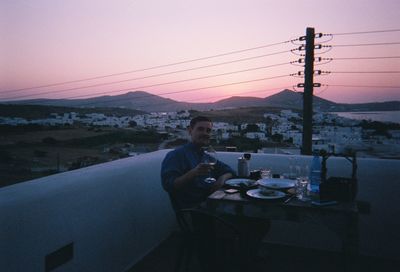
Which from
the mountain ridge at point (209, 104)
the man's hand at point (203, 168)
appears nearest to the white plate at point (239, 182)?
the man's hand at point (203, 168)

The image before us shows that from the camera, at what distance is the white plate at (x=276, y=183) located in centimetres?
229

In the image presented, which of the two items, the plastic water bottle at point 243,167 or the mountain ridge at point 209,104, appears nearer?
the plastic water bottle at point 243,167

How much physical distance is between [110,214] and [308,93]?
4.51m

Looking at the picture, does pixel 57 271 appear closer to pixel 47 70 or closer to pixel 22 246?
pixel 22 246

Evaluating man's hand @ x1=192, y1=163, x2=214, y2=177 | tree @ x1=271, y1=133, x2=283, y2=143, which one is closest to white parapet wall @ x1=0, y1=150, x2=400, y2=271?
man's hand @ x1=192, y1=163, x2=214, y2=177

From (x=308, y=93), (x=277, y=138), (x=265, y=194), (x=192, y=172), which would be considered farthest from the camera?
(x=277, y=138)

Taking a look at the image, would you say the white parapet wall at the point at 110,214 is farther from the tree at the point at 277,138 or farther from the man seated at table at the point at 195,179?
the tree at the point at 277,138

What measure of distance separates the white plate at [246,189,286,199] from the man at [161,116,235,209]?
1.04 ft

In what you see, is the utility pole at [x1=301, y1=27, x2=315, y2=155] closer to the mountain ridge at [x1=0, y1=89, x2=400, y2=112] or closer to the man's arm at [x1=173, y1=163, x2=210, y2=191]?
the man's arm at [x1=173, y1=163, x2=210, y2=191]

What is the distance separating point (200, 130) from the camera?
9.11 ft

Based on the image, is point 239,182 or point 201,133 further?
point 201,133

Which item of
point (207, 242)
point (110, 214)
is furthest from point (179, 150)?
point (207, 242)

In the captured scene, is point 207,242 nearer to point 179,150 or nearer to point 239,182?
point 239,182

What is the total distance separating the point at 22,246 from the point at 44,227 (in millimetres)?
175
